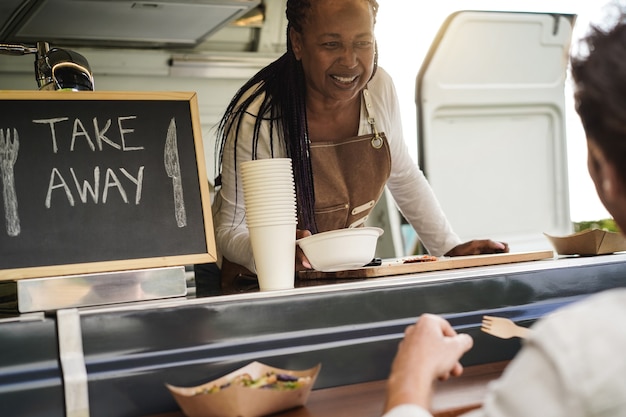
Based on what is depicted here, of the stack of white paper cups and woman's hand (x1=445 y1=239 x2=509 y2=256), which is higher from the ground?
the stack of white paper cups

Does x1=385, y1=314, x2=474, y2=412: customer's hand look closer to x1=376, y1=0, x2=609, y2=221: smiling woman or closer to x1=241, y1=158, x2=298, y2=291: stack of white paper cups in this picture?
x1=241, y1=158, x2=298, y2=291: stack of white paper cups

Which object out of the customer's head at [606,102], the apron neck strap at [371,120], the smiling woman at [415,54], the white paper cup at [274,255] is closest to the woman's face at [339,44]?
the apron neck strap at [371,120]

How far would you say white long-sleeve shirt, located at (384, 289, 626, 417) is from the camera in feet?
3.04

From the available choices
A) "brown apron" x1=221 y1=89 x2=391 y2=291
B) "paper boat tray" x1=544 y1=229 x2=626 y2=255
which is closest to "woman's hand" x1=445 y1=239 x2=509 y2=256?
"paper boat tray" x1=544 y1=229 x2=626 y2=255

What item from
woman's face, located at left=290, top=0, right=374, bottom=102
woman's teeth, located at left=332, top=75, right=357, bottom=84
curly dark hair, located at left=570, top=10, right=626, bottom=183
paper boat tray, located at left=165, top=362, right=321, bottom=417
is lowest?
paper boat tray, located at left=165, top=362, right=321, bottom=417

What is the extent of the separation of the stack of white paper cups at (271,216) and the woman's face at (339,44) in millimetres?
785

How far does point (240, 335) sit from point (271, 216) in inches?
13.3

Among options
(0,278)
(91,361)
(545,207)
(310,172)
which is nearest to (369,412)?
(91,361)

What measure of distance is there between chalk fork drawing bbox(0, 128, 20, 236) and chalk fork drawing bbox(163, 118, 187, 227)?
12.5 inches

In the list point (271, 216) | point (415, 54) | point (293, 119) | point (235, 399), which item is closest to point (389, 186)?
point (293, 119)

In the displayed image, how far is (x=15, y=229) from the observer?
1.72 m

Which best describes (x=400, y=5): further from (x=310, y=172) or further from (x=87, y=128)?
(x=87, y=128)

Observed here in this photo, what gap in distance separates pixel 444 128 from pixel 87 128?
3256 mm

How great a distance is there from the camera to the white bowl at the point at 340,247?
6.28ft
